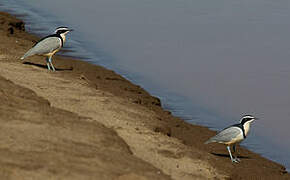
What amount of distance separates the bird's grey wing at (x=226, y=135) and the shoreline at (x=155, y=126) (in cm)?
30

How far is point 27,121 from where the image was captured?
30.8ft

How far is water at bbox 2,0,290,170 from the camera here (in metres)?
16.1

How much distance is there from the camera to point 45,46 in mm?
14719

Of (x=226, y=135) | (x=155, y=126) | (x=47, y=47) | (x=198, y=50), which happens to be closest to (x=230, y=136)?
(x=226, y=135)

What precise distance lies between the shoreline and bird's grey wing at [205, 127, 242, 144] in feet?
0.99

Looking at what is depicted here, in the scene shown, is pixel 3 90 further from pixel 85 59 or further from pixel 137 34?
pixel 137 34

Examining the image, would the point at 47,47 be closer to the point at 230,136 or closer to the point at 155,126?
the point at 155,126

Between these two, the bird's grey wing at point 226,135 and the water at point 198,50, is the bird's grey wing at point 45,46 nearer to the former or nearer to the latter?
the water at point 198,50

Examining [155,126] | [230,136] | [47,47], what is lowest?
[230,136]

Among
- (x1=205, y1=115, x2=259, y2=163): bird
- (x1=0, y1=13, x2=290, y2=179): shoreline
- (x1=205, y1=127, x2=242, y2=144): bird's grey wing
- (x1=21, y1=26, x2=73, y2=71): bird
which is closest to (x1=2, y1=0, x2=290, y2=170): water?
(x1=0, y1=13, x2=290, y2=179): shoreline

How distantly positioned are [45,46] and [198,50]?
642 cm

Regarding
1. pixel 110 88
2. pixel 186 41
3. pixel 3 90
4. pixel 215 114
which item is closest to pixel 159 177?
pixel 3 90

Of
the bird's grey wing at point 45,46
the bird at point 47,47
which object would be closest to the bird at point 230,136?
the bird at point 47,47

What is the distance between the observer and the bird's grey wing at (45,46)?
14.6 m
